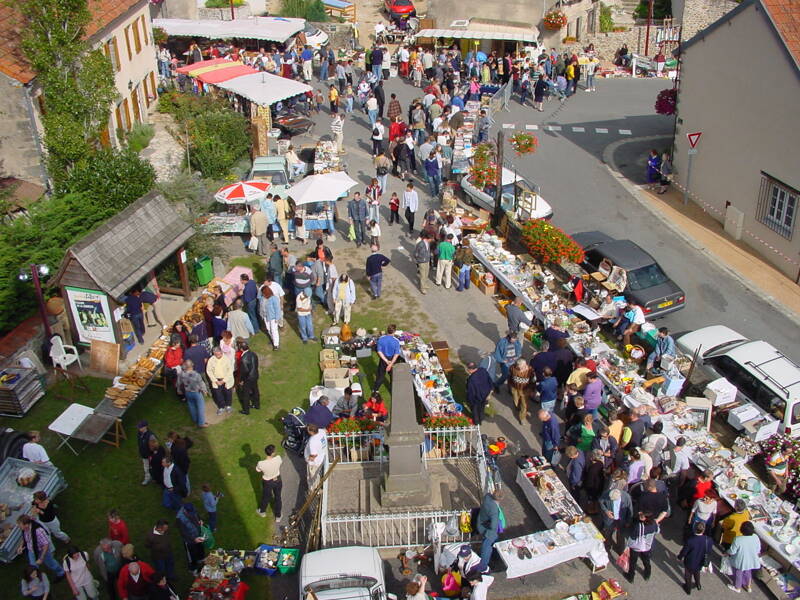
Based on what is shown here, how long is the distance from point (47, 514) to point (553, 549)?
7.54 m

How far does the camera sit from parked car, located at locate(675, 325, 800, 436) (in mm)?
15008

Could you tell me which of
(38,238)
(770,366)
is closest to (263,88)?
(38,238)

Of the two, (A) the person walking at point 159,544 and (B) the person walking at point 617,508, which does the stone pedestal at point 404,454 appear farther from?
(A) the person walking at point 159,544

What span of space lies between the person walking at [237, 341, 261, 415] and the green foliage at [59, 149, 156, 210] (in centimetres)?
749

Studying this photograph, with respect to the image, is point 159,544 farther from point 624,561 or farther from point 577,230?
point 577,230

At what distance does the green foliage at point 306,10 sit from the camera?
44.6 m

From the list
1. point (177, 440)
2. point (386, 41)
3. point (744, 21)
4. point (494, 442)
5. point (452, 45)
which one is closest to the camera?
point (177, 440)

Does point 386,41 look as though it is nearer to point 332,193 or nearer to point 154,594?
point 332,193

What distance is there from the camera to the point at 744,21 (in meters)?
23.0

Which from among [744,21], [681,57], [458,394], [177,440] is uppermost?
[744,21]

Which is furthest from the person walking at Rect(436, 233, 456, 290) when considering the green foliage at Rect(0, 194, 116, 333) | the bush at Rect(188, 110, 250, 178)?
the bush at Rect(188, 110, 250, 178)

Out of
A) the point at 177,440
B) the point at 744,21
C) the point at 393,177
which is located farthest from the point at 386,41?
the point at 177,440

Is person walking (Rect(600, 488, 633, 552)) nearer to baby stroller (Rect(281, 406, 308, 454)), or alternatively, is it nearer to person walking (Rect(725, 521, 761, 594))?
person walking (Rect(725, 521, 761, 594))

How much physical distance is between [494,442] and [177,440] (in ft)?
18.0
